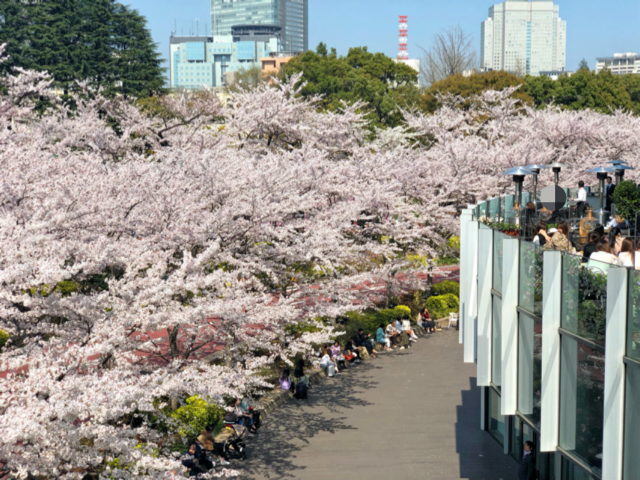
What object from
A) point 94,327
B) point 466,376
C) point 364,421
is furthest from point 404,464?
point 94,327

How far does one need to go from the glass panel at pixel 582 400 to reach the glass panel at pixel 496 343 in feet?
9.06

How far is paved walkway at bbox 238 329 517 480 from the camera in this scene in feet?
47.6

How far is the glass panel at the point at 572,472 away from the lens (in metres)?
8.84

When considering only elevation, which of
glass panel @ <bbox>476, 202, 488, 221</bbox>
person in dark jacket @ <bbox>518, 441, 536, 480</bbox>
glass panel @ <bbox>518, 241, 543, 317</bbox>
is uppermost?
glass panel @ <bbox>476, 202, 488, 221</bbox>

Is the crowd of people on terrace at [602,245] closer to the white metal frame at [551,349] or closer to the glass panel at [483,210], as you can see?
the white metal frame at [551,349]

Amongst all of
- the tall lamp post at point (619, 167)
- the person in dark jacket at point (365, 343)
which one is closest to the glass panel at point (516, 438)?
the tall lamp post at point (619, 167)

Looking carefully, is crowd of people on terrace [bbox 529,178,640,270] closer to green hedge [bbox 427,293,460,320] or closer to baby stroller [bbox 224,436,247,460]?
baby stroller [bbox 224,436,247,460]

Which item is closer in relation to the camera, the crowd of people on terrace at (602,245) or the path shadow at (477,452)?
the crowd of people on terrace at (602,245)

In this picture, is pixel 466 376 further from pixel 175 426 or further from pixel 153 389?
pixel 153 389

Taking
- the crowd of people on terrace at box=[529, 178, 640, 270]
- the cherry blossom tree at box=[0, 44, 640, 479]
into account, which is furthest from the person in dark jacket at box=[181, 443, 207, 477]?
the crowd of people on terrace at box=[529, 178, 640, 270]

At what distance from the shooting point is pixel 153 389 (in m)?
9.19

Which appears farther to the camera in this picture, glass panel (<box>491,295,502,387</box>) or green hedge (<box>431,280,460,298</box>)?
green hedge (<box>431,280,460,298</box>)

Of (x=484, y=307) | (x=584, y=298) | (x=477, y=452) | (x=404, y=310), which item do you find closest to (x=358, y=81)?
(x=404, y=310)

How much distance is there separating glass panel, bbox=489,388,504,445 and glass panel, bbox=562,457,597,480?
3791mm
